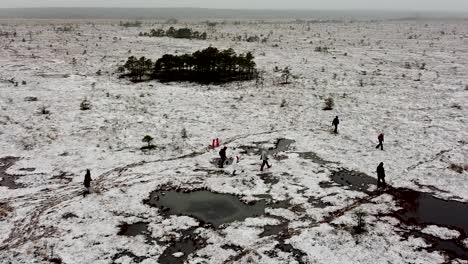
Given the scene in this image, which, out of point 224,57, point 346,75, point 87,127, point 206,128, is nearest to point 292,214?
point 206,128

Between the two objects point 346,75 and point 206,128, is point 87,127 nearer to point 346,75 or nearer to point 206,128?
point 206,128

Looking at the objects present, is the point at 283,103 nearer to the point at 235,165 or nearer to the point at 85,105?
the point at 235,165

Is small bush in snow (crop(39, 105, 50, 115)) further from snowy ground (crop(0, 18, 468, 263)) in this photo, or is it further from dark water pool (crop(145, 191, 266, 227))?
dark water pool (crop(145, 191, 266, 227))

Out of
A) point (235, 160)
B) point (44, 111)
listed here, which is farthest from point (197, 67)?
point (235, 160)

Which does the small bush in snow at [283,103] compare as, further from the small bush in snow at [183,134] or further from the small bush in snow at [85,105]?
the small bush in snow at [85,105]

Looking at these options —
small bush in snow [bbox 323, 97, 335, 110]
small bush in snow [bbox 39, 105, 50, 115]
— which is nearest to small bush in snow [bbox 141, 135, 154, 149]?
small bush in snow [bbox 39, 105, 50, 115]

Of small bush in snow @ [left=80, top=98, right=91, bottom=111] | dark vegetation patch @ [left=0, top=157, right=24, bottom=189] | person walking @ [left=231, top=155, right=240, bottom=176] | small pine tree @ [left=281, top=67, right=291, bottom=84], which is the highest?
small pine tree @ [left=281, top=67, right=291, bottom=84]

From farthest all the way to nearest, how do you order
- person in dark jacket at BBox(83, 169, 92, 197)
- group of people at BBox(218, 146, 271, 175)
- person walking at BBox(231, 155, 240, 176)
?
group of people at BBox(218, 146, 271, 175) < person walking at BBox(231, 155, 240, 176) < person in dark jacket at BBox(83, 169, 92, 197)
